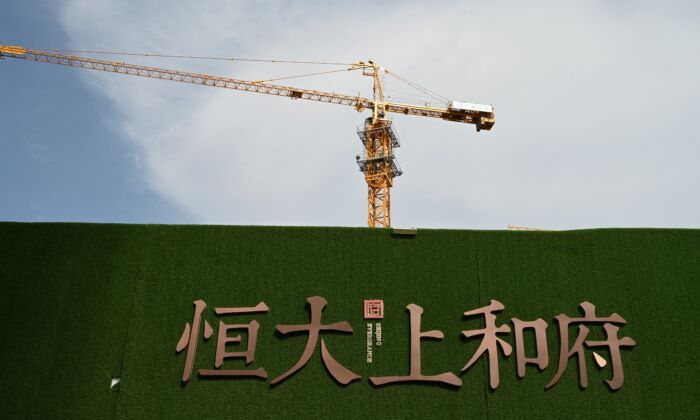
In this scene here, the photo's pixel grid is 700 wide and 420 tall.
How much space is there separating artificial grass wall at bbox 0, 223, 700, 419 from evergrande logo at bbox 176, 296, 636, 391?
0.10 metres

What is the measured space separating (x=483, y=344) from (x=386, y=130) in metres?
19.0

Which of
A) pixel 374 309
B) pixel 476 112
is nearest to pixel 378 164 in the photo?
pixel 476 112

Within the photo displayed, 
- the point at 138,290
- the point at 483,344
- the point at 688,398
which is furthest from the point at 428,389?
the point at 138,290

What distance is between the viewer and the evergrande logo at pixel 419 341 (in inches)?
253

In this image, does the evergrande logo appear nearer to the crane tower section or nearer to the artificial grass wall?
the artificial grass wall

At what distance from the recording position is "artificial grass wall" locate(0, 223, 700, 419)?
6.34 m

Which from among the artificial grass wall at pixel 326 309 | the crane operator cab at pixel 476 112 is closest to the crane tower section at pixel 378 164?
the crane operator cab at pixel 476 112

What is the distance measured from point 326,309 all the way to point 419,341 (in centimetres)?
139

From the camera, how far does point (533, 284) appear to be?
274 inches

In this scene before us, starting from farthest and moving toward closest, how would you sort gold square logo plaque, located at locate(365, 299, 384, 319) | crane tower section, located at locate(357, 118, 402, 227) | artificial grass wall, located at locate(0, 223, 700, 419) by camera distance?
crane tower section, located at locate(357, 118, 402, 227) → gold square logo plaque, located at locate(365, 299, 384, 319) → artificial grass wall, located at locate(0, 223, 700, 419)

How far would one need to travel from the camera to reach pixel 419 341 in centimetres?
655

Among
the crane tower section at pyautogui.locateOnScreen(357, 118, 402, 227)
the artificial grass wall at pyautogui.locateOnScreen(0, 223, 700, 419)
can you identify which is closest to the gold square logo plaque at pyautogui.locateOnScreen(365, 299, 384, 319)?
the artificial grass wall at pyautogui.locateOnScreen(0, 223, 700, 419)

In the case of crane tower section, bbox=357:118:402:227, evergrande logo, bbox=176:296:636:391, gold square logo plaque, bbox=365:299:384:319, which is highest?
crane tower section, bbox=357:118:402:227

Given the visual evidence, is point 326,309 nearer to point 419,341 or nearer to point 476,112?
point 419,341
